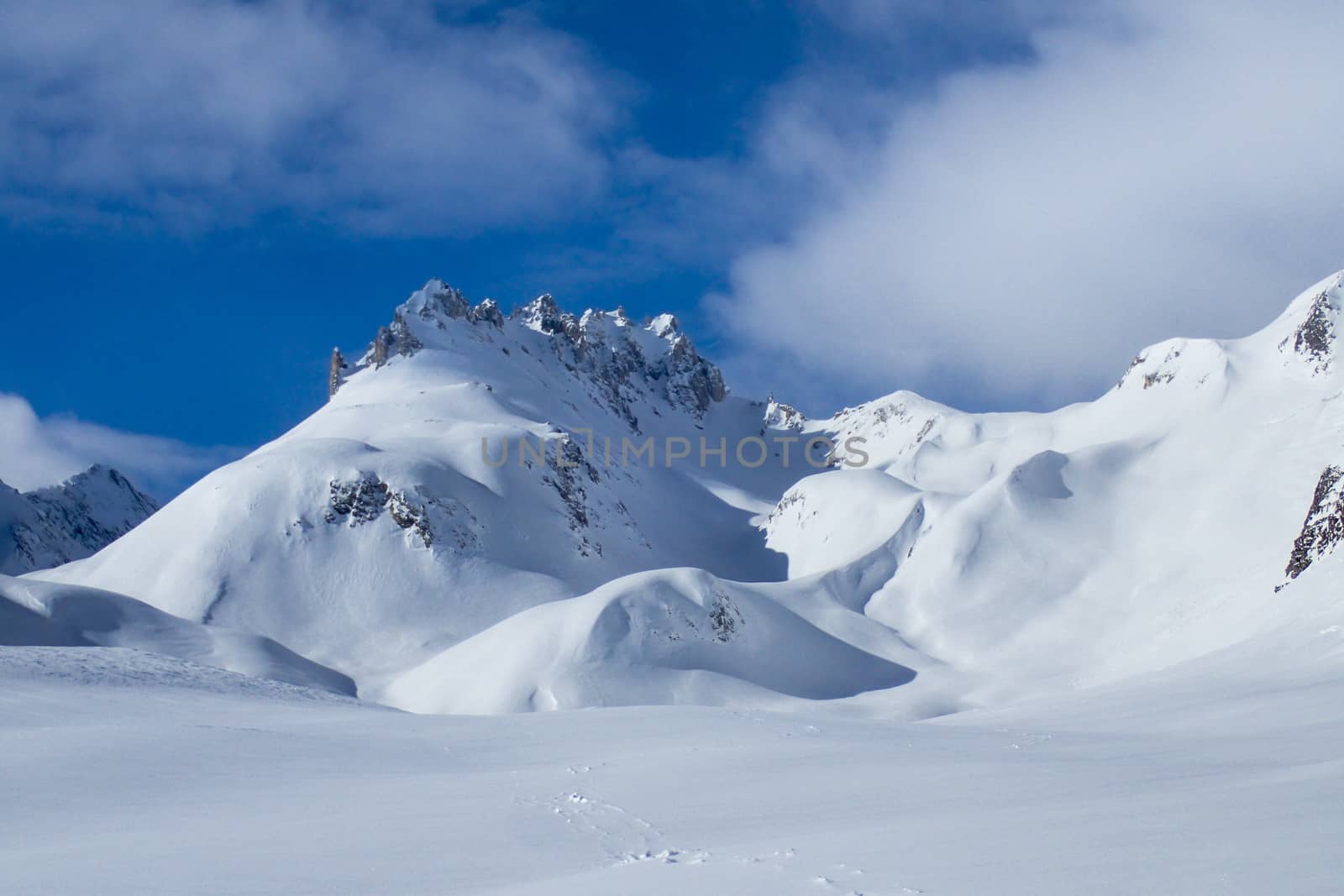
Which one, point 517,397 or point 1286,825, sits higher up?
point 517,397

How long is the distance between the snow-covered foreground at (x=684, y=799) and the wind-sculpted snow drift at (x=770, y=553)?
15.7 metres

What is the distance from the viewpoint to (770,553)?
9962cm

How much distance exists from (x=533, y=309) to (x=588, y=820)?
137 meters

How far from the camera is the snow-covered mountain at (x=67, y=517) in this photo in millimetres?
123625

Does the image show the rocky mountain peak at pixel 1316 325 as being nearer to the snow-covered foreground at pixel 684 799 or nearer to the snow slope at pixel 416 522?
the snow slope at pixel 416 522

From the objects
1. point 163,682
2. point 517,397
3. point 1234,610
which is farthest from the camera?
point 517,397

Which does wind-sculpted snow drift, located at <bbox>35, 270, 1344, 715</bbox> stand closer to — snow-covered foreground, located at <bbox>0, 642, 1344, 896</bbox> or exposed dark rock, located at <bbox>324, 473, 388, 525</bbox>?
exposed dark rock, located at <bbox>324, 473, 388, 525</bbox>

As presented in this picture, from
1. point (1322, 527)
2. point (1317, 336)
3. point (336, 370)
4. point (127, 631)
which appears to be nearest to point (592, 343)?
point (336, 370)

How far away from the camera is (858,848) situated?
32.3 ft

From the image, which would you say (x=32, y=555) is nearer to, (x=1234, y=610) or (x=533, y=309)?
(x=533, y=309)

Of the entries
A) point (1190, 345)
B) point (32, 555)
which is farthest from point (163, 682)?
point (32, 555)

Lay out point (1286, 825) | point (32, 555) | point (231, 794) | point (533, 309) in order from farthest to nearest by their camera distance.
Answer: point (533, 309) < point (32, 555) < point (231, 794) < point (1286, 825)

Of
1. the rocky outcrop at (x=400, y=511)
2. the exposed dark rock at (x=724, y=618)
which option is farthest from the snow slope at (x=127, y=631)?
the exposed dark rock at (x=724, y=618)

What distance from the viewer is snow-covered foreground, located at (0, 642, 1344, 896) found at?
891cm
